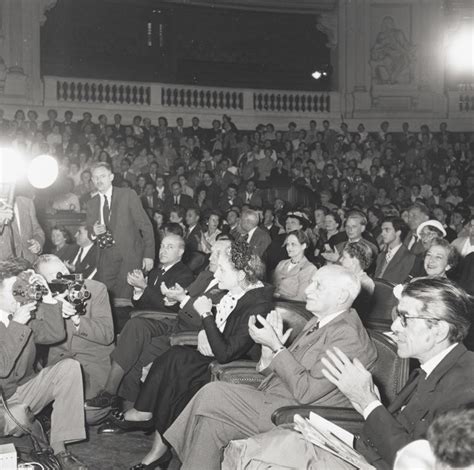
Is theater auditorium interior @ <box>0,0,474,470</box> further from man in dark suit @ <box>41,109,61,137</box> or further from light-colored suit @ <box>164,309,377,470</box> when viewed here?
man in dark suit @ <box>41,109,61,137</box>

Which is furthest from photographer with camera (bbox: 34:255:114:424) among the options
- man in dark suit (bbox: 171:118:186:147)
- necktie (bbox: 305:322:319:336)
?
man in dark suit (bbox: 171:118:186:147)

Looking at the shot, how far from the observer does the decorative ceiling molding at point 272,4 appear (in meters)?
16.1

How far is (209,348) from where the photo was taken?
3609 millimetres

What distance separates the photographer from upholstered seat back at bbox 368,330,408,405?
285 centimetres

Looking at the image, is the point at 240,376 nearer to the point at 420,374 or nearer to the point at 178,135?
the point at 420,374

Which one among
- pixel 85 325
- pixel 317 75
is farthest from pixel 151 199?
pixel 317 75

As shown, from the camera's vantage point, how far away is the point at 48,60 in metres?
15.1

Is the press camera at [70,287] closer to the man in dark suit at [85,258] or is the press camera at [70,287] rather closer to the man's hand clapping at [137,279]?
the man's hand clapping at [137,279]

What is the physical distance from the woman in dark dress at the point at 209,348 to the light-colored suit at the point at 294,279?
5.43 feet

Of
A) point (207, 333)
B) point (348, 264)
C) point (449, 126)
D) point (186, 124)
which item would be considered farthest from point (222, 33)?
point (207, 333)

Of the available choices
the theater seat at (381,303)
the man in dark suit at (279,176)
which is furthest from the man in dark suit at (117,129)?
the theater seat at (381,303)

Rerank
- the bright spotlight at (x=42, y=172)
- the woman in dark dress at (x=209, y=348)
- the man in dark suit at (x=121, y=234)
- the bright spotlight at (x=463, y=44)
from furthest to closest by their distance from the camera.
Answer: the bright spotlight at (x=42, y=172), the bright spotlight at (x=463, y=44), the man in dark suit at (x=121, y=234), the woman in dark dress at (x=209, y=348)

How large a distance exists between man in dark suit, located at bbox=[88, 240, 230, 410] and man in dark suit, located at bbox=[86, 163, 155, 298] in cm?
123

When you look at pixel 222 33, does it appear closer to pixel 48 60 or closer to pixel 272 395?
pixel 48 60
